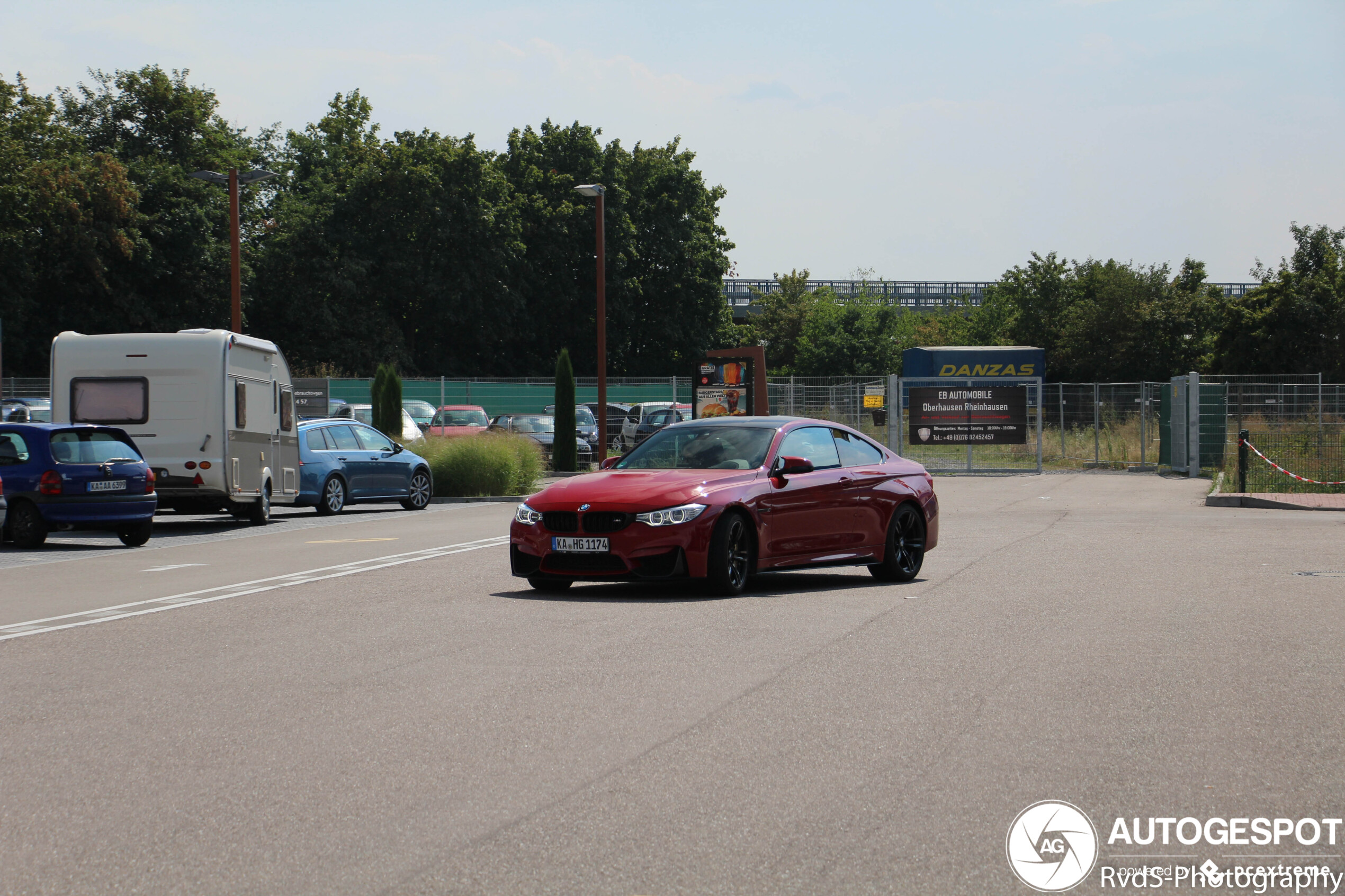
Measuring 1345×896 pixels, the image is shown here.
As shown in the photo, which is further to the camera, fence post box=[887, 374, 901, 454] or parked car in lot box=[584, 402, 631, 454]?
parked car in lot box=[584, 402, 631, 454]

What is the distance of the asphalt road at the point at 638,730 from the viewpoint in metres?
4.77

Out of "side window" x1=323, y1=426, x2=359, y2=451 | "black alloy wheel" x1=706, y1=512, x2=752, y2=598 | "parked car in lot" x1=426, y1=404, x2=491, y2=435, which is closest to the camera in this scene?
"black alloy wheel" x1=706, y1=512, x2=752, y2=598

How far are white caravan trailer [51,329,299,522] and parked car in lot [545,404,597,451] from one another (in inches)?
816

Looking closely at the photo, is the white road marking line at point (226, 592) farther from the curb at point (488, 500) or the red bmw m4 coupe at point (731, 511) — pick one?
the curb at point (488, 500)

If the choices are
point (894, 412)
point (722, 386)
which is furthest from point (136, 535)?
point (894, 412)

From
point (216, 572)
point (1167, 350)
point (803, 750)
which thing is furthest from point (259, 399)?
point (1167, 350)

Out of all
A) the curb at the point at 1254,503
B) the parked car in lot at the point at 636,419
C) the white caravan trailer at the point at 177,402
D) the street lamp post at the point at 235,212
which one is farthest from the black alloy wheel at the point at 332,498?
the parked car in lot at the point at 636,419

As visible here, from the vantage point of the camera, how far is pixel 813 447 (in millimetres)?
13328

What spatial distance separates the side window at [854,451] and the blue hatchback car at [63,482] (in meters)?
9.27

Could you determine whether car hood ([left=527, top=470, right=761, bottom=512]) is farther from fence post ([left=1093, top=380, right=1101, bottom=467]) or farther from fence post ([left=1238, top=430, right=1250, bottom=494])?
fence post ([left=1093, top=380, right=1101, bottom=467])

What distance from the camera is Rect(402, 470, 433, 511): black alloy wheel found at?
26.6 metres

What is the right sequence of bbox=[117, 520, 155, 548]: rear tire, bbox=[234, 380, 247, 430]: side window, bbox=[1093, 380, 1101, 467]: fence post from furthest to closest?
bbox=[1093, 380, 1101, 467]: fence post → bbox=[234, 380, 247, 430]: side window → bbox=[117, 520, 155, 548]: rear tire

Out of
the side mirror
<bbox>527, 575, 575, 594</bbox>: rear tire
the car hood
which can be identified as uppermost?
the side mirror

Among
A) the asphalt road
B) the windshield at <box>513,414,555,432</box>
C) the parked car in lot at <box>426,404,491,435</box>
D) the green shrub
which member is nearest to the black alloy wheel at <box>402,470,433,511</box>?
the green shrub
